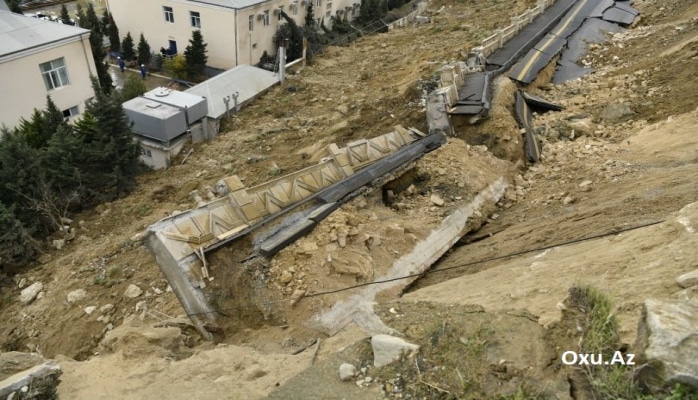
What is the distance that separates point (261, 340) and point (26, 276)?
27.3ft

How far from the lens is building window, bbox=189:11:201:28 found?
1032 inches

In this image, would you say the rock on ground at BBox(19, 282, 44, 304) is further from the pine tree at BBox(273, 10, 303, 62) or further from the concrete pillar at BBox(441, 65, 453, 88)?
the pine tree at BBox(273, 10, 303, 62)

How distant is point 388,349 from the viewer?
16.8ft

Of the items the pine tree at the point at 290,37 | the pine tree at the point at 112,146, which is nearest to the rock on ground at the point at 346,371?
the pine tree at the point at 112,146

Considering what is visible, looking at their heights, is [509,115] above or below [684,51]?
below

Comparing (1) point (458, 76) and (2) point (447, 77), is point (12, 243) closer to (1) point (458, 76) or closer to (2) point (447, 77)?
(2) point (447, 77)

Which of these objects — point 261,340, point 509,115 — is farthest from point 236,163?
point 261,340

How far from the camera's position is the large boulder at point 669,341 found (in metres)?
3.73

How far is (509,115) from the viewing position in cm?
1358

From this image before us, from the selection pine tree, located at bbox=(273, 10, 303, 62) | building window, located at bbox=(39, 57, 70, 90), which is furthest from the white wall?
pine tree, located at bbox=(273, 10, 303, 62)

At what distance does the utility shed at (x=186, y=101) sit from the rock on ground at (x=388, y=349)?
51.6ft

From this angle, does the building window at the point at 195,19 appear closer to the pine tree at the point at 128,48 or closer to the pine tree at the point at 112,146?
the pine tree at the point at 128,48

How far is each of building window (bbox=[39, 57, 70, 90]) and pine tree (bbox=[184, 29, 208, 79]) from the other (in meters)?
6.60

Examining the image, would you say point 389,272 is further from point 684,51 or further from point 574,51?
point 574,51
